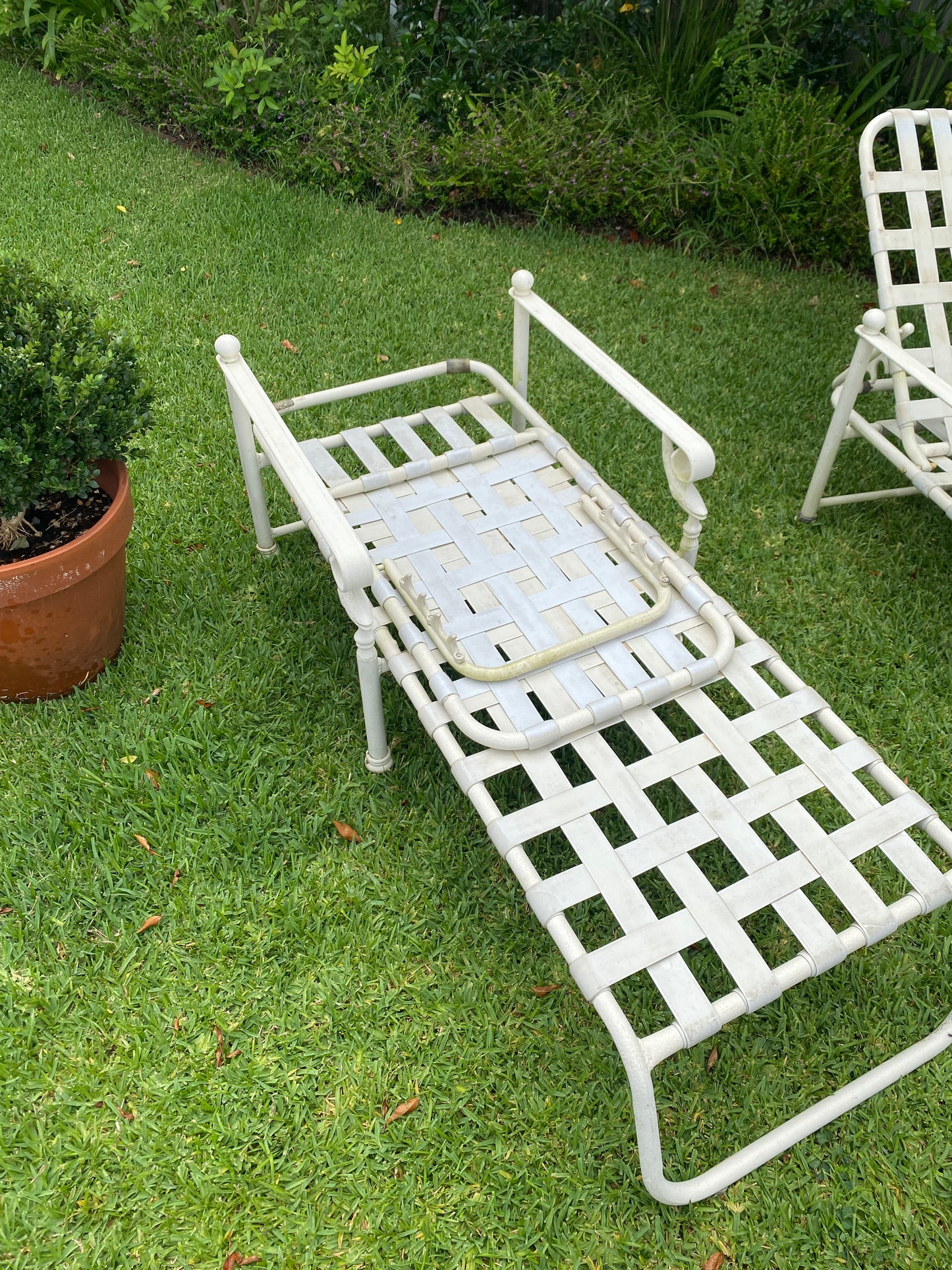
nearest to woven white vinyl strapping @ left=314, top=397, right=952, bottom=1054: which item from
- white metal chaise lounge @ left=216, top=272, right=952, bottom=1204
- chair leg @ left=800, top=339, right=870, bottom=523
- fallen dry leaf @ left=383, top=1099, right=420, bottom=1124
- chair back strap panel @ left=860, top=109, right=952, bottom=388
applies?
white metal chaise lounge @ left=216, top=272, right=952, bottom=1204

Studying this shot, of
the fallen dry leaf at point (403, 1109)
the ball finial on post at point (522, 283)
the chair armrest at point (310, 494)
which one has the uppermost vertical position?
the ball finial on post at point (522, 283)

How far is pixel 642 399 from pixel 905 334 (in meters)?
1.08

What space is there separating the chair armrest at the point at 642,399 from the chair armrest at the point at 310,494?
709 millimetres

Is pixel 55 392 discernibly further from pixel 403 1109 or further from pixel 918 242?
pixel 918 242

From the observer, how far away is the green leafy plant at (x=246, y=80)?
4.25m

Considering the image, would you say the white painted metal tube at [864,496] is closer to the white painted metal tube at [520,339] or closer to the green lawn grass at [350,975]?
the green lawn grass at [350,975]

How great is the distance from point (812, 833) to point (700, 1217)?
27.9 inches

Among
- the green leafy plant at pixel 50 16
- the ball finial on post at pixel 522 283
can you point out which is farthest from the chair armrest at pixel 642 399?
the green leafy plant at pixel 50 16

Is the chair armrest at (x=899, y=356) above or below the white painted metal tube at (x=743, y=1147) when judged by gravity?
above

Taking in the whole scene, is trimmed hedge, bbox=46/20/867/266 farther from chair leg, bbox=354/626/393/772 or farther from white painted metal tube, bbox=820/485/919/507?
chair leg, bbox=354/626/393/772

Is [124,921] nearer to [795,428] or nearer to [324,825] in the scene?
[324,825]

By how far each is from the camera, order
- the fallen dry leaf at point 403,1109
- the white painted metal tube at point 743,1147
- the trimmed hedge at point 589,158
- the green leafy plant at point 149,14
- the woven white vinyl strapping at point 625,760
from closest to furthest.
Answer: the white painted metal tube at point 743,1147, the woven white vinyl strapping at point 625,760, the fallen dry leaf at point 403,1109, the trimmed hedge at point 589,158, the green leafy plant at point 149,14

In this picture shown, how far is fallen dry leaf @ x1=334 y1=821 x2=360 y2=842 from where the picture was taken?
211cm

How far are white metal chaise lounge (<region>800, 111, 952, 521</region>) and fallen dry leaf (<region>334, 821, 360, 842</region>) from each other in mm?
1714
